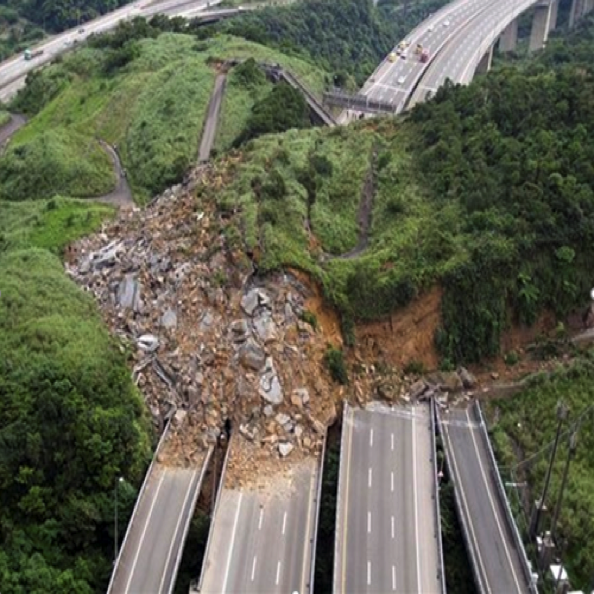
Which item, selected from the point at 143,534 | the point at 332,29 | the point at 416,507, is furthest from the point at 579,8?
the point at 143,534

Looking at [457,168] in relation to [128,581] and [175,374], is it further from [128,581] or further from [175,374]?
[128,581]

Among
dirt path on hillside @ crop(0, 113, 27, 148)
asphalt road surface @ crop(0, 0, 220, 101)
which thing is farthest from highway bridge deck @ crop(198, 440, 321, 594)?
asphalt road surface @ crop(0, 0, 220, 101)

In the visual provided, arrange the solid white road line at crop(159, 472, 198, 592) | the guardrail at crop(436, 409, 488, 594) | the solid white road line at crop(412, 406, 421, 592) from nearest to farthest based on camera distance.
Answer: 1. the solid white road line at crop(159, 472, 198, 592)
2. the solid white road line at crop(412, 406, 421, 592)
3. the guardrail at crop(436, 409, 488, 594)

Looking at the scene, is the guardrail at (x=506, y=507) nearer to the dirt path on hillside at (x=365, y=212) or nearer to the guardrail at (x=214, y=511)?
the dirt path on hillside at (x=365, y=212)

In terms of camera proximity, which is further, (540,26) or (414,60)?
(540,26)

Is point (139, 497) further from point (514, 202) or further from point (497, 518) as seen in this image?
point (514, 202)

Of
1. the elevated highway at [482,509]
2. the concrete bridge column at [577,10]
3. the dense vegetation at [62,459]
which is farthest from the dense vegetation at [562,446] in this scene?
the concrete bridge column at [577,10]

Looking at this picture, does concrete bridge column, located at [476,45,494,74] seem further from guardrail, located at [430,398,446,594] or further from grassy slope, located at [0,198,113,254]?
guardrail, located at [430,398,446,594]
